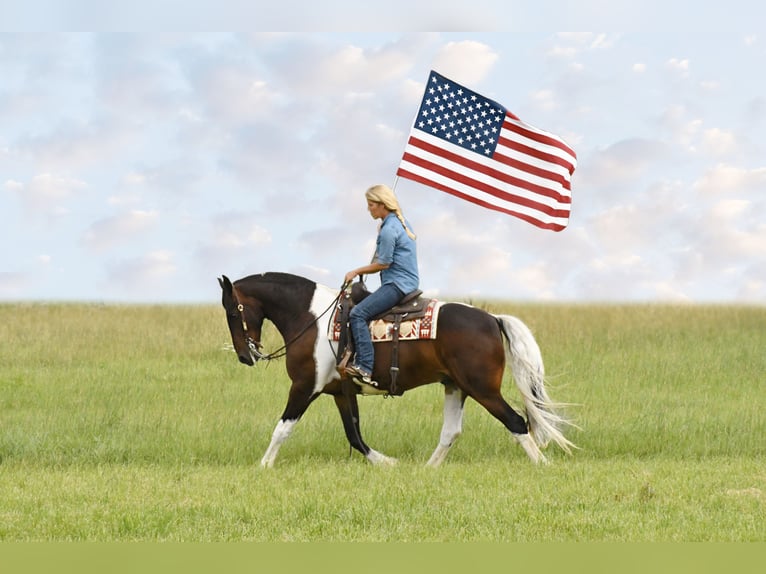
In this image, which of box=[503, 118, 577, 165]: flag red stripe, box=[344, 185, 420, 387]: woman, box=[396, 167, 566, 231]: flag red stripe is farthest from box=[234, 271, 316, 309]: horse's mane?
box=[503, 118, 577, 165]: flag red stripe

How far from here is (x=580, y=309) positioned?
25.5m

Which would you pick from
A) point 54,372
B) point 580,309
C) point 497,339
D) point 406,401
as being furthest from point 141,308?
point 497,339

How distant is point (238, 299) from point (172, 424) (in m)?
3.01

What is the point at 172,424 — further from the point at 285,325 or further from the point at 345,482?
the point at 345,482

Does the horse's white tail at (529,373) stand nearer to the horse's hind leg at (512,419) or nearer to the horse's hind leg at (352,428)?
the horse's hind leg at (512,419)

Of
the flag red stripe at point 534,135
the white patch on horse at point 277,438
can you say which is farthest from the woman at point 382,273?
the flag red stripe at point 534,135

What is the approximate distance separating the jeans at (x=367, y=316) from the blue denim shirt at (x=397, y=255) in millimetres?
104

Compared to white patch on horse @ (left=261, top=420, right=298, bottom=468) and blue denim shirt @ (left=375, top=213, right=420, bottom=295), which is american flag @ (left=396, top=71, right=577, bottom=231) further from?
white patch on horse @ (left=261, top=420, right=298, bottom=468)

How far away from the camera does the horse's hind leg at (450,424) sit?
11.7 meters

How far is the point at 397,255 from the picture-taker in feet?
37.2

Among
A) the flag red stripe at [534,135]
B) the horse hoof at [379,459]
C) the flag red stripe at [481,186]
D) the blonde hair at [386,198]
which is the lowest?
the horse hoof at [379,459]

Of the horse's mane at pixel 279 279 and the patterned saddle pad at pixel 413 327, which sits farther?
the horse's mane at pixel 279 279

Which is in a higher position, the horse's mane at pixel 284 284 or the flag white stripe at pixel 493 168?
the flag white stripe at pixel 493 168

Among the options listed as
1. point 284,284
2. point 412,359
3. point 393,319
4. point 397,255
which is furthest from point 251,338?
point 397,255
